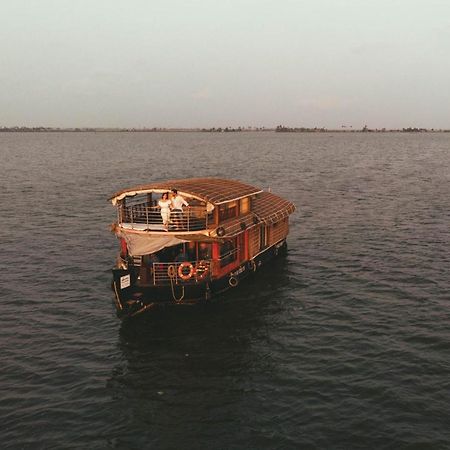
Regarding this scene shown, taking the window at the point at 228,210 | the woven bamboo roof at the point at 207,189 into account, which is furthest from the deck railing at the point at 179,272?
the woven bamboo roof at the point at 207,189

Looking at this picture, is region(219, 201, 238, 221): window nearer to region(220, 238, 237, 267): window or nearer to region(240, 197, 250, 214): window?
region(240, 197, 250, 214): window

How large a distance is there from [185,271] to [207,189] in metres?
5.43

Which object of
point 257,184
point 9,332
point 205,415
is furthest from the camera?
point 257,184

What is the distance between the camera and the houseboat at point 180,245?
83.3 ft

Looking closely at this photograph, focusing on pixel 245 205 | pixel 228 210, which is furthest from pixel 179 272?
pixel 245 205

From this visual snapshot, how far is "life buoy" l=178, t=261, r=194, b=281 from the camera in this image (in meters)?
25.7

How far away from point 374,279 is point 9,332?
21.8m

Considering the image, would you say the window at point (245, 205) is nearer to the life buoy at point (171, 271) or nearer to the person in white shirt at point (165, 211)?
the person in white shirt at point (165, 211)

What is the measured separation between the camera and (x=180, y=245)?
28.2m

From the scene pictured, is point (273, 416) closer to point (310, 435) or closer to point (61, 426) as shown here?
point (310, 435)

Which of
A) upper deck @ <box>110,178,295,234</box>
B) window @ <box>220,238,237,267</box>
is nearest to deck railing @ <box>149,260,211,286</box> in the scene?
window @ <box>220,238,237,267</box>

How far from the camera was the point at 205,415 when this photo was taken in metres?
17.6

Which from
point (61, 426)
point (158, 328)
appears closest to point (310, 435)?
point (61, 426)

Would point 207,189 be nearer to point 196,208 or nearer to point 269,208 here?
point 196,208
